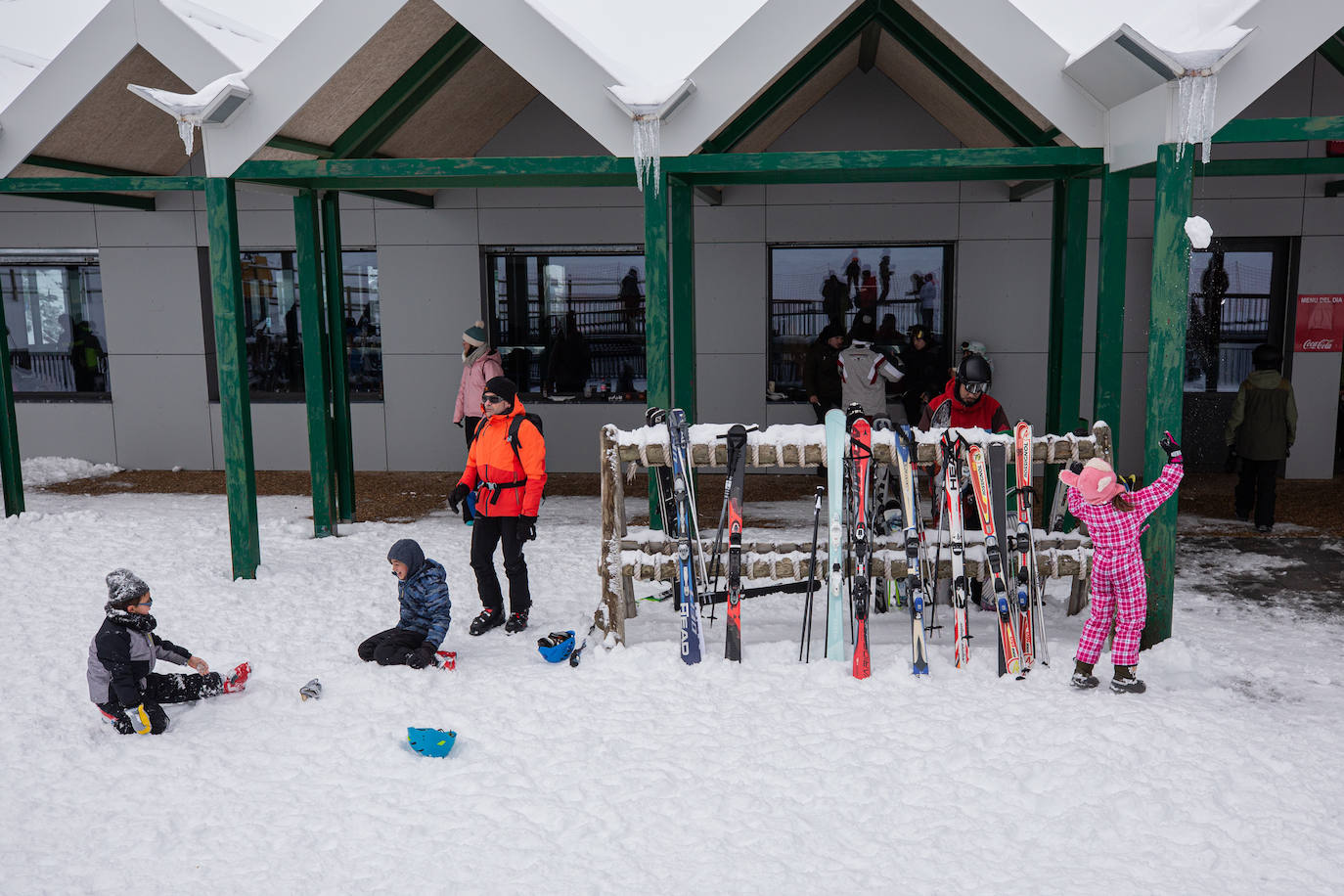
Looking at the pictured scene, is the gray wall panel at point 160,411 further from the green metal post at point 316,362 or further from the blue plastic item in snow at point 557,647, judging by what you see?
the blue plastic item in snow at point 557,647

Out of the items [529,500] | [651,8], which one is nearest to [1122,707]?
[529,500]

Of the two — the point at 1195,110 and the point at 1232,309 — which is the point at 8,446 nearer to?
the point at 1195,110

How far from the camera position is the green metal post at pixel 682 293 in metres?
7.05

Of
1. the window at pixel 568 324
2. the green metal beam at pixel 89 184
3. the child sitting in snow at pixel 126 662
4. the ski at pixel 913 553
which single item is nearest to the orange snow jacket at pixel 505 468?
the child sitting in snow at pixel 126 662

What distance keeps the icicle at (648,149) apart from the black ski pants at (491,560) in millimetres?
2311

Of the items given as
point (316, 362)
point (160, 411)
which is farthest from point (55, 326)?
point (316, 362)

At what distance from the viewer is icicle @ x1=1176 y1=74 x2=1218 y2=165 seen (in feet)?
16.1

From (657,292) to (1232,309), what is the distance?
7.33m

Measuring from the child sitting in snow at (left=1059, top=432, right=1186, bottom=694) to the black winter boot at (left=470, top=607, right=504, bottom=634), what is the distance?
125 inches

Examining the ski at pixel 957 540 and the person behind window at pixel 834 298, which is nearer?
the ski at pixel 957 540

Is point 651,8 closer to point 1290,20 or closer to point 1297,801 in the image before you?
point 1290,20

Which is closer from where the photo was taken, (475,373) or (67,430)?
(475,373)

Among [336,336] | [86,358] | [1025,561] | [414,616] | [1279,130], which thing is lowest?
[414,616]

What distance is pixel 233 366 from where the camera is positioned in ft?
22.1
